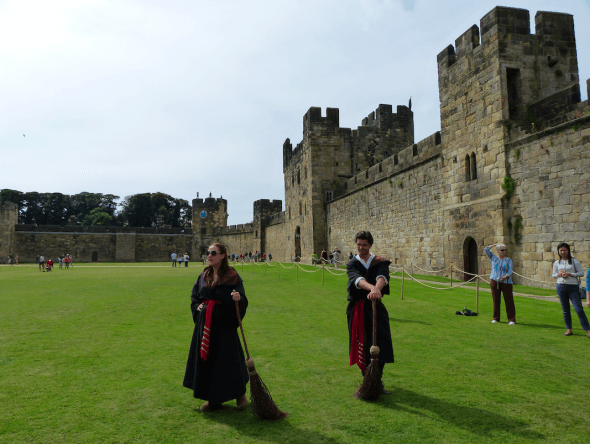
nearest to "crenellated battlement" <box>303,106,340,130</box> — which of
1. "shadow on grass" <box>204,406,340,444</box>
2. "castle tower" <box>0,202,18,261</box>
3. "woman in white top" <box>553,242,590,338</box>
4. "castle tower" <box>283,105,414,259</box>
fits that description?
"castle tower" <box>283,105,414,259</box>

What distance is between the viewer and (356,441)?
9.07ft

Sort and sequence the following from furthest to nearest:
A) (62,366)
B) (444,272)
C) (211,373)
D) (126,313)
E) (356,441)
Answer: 1. (444,272)
2. (126,313)
3. (62,366)
4. (211,373)
5. (356,441)

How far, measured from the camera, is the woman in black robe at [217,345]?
330 centimetres

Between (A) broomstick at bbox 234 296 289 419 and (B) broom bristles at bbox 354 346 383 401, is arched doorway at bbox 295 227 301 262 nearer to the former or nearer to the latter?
(B) broom bristles at bbox 354 346 383 401

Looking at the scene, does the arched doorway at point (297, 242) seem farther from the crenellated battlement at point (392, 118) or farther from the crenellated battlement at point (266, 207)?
the crenellated battlement at point (266, 207)

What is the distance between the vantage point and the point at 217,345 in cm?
334

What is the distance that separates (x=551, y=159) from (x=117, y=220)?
71.0 m

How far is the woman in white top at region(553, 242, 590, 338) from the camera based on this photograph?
5711 mm

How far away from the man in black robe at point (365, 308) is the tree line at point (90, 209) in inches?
2586

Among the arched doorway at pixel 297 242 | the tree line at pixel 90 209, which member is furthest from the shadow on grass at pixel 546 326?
the tree line at pixel 90 209

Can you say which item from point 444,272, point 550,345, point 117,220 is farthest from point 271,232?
point 117,220

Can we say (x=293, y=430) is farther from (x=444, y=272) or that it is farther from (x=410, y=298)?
(x=444, y=272)

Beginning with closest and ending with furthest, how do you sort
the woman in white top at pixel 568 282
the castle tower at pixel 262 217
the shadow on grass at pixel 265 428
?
the shadow on grass at pixel 265 428 < the woman in white top at pixel 568 282 < the castle tower at pixel 262 217

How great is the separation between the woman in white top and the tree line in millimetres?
64974
